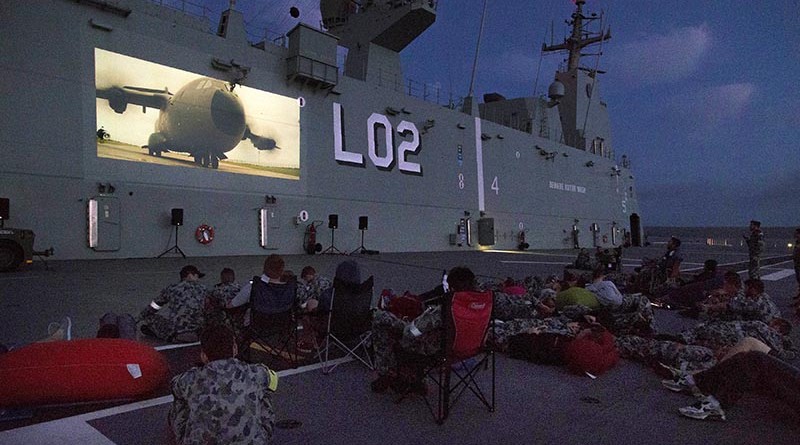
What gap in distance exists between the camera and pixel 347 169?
1897cm

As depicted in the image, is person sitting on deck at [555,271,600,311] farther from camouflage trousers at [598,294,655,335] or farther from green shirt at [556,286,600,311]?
camouflage trousers at [598,294,655,335]

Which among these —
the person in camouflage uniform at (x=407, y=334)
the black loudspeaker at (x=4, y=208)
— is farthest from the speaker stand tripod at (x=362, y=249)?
the person in camouflage uniform at (x=407, y=334)

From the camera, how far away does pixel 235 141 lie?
15.8 m

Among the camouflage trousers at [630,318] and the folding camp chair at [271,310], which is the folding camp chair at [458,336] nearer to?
the folding camp chair at [271,310]

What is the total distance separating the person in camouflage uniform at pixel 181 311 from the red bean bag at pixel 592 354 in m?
4.14

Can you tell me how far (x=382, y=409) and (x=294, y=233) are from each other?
13980 mm

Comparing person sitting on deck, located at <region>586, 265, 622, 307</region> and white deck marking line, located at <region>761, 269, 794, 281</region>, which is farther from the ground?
person sitting on deck, located at <region>586, 265, 622, 307</region>

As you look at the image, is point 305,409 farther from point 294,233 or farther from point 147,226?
point 294,233

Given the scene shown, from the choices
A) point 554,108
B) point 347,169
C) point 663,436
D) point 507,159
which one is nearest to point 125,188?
point 347,169

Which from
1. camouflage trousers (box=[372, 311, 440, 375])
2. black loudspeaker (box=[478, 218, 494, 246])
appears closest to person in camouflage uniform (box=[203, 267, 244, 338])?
camouflage trousers (box=[372, 311, 440, 375])

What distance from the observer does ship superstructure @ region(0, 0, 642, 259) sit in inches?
473

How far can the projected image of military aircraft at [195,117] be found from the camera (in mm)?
13547

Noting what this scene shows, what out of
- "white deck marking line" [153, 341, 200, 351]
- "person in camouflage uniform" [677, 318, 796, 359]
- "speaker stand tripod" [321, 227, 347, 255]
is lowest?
"white deck marking line" [153, 341, 200, 351]

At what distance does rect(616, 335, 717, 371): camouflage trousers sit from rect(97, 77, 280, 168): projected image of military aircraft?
13.5 metres
